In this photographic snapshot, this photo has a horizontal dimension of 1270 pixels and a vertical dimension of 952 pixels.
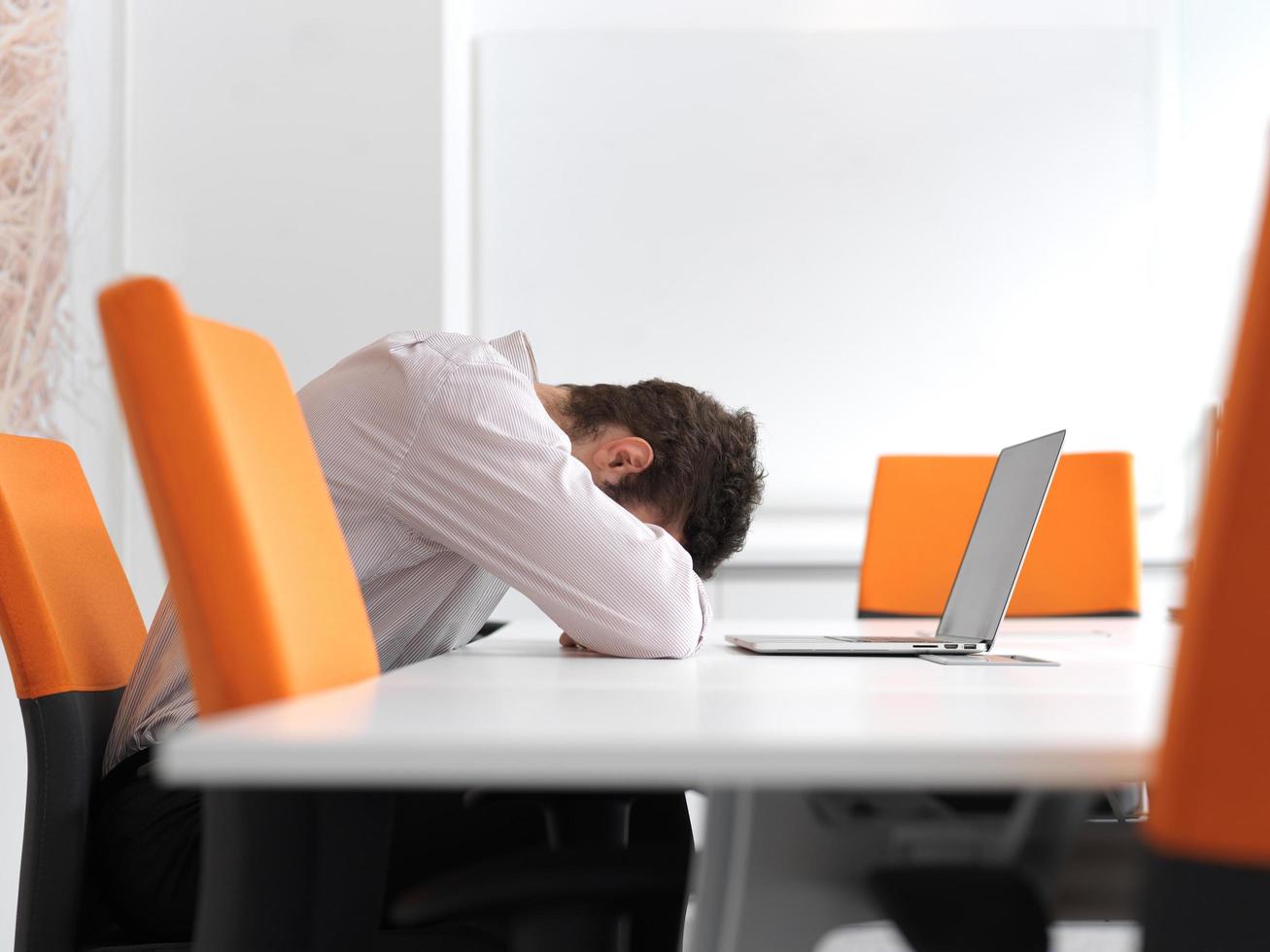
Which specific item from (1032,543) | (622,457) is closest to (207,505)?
(622,457)

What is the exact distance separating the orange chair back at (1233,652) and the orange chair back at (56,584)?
40.3 inches

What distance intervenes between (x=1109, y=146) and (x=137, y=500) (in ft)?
10.2

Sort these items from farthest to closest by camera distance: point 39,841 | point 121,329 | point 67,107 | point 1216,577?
point 67,107 < point 39,841 < point 121,329 < point 1216,577

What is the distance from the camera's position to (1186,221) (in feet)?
12.9

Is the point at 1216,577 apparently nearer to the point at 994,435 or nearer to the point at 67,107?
the point at 67,107

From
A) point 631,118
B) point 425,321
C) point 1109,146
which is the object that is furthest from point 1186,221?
point 425,321

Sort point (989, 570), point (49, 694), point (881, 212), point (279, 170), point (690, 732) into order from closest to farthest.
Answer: point (690, 732) < point (49, 694) < point (989, 570) < point (279, 170) < point (881, 212)

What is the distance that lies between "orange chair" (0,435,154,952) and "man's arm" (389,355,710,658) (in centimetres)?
34

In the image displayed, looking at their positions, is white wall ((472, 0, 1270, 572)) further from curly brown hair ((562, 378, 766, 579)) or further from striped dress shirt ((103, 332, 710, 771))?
striped dress shirt ((103, 332, 710, 771))

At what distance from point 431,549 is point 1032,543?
5.99 feet

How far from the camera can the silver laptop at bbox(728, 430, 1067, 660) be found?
1.38 m

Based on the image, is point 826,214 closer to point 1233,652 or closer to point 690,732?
point 690,732

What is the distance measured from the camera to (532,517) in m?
1.18

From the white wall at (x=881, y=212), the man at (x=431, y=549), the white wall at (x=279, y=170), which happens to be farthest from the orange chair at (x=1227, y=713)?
the white wall at (x=881, y=212)
